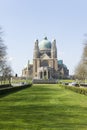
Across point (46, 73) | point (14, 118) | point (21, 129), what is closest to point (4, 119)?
point (14, 118)

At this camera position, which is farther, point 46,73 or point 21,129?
point 46,73

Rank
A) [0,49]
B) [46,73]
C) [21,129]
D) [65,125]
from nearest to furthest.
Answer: [21,129] < [65,125] < [0,49] < [46,73]

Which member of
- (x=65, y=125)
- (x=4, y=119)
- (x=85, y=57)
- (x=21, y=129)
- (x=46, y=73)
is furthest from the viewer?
(x=46, y=73)

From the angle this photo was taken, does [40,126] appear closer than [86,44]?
Yes

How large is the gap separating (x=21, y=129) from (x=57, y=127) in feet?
4.95

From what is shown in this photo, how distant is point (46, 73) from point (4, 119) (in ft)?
583

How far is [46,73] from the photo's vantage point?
193 m

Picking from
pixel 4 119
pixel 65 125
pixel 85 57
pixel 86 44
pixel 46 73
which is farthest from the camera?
pixel 46 73

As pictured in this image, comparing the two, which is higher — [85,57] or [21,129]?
[85,57]

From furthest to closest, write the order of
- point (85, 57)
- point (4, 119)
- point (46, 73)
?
point (46, 73), point (85, 57), point (4, 119)

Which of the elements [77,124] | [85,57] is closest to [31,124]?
[77,124]

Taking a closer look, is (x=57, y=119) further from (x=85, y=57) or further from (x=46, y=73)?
(x=46, y=73)

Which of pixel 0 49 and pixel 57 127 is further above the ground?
pixel 0 49

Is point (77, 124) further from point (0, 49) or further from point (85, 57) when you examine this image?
point (85, 57)
